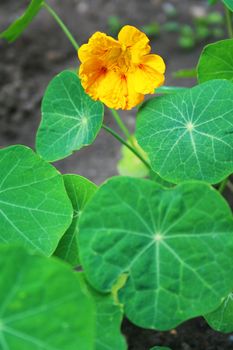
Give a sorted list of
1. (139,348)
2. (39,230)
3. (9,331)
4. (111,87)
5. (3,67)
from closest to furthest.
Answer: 1. (9,331)
2. (39,230)
3. (111,87)
4. (139,348)
5. (3,67)

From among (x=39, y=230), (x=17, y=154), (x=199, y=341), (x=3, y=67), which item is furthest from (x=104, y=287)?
(x=3, y=67)

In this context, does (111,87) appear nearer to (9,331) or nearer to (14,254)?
(14,254)

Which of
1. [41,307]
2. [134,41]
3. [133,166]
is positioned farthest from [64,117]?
[41,307]

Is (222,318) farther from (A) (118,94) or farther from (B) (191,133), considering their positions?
(A) (118,94)

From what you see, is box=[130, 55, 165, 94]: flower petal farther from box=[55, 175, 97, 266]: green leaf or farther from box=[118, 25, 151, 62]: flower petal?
box=[55, 175, 97, 266]: green leaf

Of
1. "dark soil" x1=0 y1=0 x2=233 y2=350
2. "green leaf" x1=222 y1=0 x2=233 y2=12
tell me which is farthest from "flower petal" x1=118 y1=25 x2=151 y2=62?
"dark soil" x1=0 y1=0 x2=233 y2=350

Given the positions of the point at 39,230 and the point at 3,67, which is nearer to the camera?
the point at 39,230
